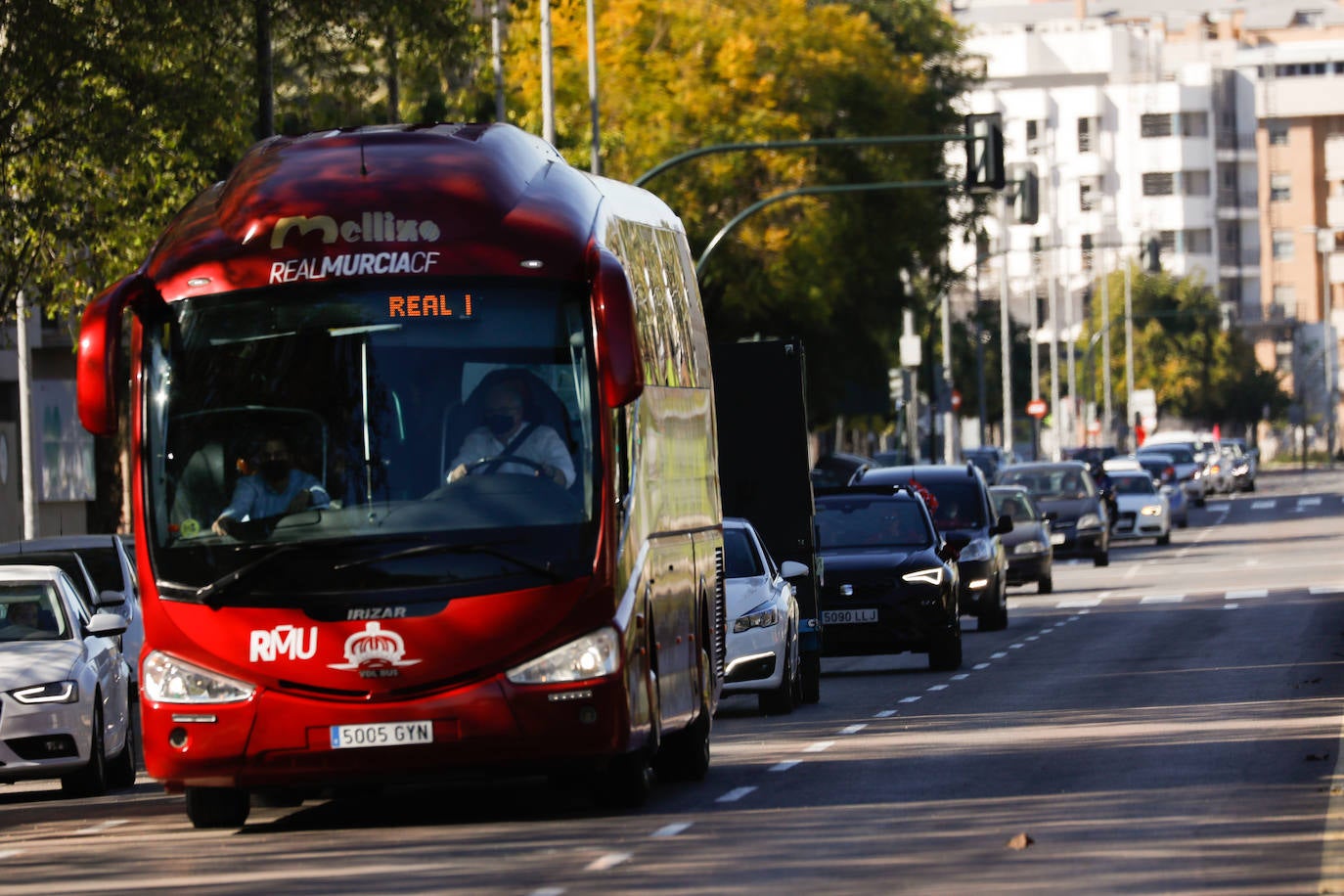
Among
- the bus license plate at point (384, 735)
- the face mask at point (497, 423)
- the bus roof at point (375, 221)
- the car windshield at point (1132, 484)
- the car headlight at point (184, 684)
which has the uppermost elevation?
the bus roof at point (375, 221)

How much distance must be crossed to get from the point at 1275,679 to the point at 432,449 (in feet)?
36.6

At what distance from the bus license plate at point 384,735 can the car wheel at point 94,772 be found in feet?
14.3

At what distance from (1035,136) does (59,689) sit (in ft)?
453

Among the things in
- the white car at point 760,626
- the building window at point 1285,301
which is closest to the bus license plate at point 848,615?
the white car at point 760,626

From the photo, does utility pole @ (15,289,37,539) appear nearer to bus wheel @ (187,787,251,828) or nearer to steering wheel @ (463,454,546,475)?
bus wheel @ (187,787,251,828)

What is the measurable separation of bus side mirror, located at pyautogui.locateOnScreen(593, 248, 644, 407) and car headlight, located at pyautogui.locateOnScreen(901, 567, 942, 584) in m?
11.6

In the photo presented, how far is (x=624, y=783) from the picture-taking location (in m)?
13.9

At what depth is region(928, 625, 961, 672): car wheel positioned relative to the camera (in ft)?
81.6

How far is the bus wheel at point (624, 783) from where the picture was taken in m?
13.8

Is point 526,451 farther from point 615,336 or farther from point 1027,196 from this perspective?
point 1027,196

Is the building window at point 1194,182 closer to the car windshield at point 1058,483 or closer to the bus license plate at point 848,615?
the car windshield at point 1058,483

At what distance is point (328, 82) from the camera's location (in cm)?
3306

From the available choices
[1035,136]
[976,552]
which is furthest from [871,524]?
[1035,136]

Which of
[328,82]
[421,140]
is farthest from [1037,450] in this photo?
[421,140]
